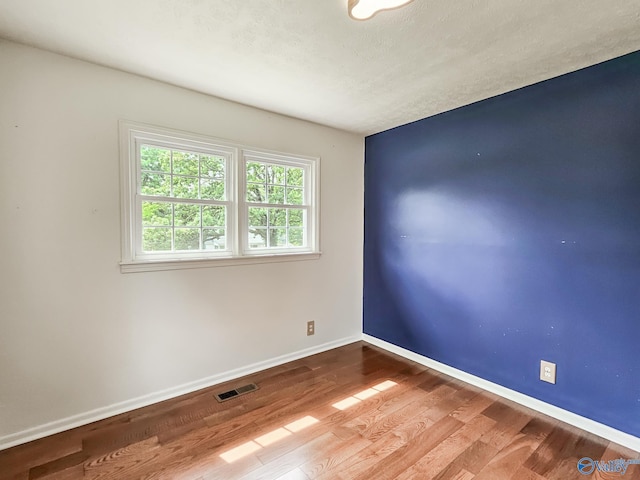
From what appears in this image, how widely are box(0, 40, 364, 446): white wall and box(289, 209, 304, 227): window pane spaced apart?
2.02 feet

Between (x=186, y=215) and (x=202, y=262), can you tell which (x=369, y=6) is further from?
(x=202, y=262)

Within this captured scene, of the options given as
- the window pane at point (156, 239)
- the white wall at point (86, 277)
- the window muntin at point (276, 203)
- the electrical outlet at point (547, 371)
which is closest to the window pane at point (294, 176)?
the window muntin at point (276, 203)

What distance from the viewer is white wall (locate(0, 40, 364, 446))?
1865 millimetres

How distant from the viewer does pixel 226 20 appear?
5.25 feet

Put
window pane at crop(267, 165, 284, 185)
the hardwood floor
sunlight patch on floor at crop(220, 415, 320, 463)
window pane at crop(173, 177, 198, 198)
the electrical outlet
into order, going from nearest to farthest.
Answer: the hardwood floor < sunlight patch on floor at crop(220, 415, 320, 463) < the electrical outlet < window pane at crop(173, 177, 198, 198) < window pane at crop(267, 165, 284, 185)

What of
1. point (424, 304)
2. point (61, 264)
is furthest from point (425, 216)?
point (61, 264)

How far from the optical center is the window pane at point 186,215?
8.09 ft

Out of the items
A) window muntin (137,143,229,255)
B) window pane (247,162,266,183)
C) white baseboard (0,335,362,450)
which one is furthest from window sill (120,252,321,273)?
white baseboard (0,335,362,450)

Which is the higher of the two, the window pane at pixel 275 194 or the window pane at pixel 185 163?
the window pane at pixel 185 163

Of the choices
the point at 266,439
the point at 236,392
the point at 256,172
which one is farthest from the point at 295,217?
the point at 266,439

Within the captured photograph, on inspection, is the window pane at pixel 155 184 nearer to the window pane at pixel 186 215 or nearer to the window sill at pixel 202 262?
the window pane at pixel 186 215

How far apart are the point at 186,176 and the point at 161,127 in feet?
1.27

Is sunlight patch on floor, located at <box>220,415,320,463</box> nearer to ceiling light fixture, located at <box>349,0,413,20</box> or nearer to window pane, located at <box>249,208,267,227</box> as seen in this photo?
window pane, located at <box>249,208,267,227</box>

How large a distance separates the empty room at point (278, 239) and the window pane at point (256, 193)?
21 millimetres
